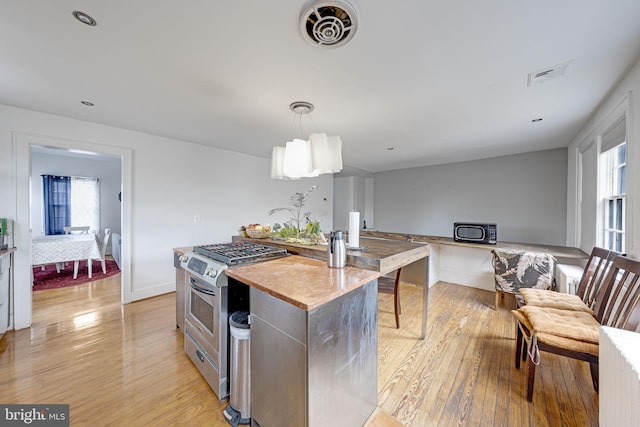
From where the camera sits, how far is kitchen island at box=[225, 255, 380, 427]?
1.07 metres

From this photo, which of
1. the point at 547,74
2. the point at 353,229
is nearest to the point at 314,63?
the point at 353,229

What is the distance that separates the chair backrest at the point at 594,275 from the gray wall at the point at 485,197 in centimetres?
248

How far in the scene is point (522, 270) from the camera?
2684mm

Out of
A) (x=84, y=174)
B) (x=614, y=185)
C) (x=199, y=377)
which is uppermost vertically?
(x=84, y=174)

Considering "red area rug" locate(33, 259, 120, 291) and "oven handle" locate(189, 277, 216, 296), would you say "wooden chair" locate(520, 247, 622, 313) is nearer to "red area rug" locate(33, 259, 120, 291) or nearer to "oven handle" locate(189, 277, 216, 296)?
"oven handle" locate(189, 277, 216, 296)

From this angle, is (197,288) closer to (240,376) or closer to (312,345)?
(240,376)

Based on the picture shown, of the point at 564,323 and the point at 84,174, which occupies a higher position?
the point at 84,174

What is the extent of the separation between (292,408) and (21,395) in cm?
191

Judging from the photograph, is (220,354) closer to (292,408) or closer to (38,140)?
(292,408)

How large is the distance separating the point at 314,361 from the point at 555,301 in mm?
2068

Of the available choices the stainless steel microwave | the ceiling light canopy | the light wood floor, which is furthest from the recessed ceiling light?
the stainless steel microwave

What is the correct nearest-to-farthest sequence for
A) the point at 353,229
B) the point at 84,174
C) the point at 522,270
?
the point at 353,229 → the point at 522,270 → the point at 84,174

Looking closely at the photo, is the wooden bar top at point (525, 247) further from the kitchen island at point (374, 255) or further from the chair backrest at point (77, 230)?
the chair backrest at point (77, 230)

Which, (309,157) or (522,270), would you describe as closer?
(309,157)
